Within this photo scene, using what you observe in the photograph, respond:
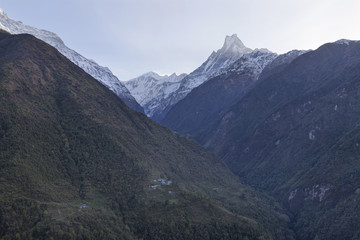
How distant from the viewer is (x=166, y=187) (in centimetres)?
19000

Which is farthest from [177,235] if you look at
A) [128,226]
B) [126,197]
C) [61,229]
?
[61,229]

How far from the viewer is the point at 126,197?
16750 cm

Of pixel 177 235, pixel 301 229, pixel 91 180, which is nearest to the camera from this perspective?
pixel 177 235

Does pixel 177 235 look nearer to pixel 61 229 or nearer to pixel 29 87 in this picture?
pixel 61 229

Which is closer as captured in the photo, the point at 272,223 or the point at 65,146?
the point at 65,146

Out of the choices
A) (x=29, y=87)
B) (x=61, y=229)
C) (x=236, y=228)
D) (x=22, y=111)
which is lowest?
(x=61, y=229)

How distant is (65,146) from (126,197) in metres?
45.0

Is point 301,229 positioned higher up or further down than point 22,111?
further down

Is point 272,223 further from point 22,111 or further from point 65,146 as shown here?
point 22,111

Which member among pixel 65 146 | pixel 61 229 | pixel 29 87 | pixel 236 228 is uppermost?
pixel 29 87

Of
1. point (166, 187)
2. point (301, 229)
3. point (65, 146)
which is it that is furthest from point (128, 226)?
point (301, 229)

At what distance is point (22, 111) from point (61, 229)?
80.5 meters

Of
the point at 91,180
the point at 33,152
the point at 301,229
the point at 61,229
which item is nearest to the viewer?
the point at 61,229

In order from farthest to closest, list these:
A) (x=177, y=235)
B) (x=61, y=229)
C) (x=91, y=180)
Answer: (x=91, y=180) → (x=177, y=235) → (x=61, y=229)
